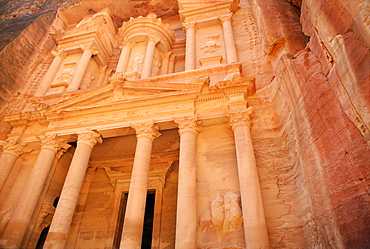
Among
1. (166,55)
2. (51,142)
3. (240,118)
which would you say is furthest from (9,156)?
(166,55)

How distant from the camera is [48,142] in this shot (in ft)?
32.8

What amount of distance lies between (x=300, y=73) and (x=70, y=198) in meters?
7.96

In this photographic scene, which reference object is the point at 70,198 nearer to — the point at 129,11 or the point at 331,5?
the point at 331,5

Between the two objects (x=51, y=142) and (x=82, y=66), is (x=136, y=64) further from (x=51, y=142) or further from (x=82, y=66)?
(x=51, y=142)

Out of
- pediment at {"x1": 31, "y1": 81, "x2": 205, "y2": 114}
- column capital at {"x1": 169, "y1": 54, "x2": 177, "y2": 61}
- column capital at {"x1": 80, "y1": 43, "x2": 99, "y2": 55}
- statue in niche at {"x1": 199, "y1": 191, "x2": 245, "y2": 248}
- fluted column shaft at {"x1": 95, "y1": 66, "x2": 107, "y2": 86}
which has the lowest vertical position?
statue in niche at {"x1": 199, "y1": 191, "x2": 245, "y2": 248}

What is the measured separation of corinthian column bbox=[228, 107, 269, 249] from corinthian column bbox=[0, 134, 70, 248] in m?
6.76

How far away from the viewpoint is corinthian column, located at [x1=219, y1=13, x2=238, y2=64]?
11414 millimetres

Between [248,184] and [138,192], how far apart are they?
3261mm

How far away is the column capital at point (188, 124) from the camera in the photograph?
8.91 meters

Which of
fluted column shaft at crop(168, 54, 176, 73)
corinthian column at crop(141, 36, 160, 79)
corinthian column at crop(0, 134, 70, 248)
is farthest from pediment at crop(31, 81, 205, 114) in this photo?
fluted column shaft at crop(168, 54, 176, 73)

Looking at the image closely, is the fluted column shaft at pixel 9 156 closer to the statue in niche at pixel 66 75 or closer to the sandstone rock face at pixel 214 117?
the sandstone rock face at pixel 214 117

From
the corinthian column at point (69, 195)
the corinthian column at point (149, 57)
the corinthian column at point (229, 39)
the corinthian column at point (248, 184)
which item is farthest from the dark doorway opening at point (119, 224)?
the corinthian column at point (229, 39)

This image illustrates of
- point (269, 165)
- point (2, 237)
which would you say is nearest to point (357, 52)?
point (269, 165)

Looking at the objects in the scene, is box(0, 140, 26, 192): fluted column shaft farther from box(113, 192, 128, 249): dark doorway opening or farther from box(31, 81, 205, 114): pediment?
box(113, 192, 128, 249): dark doorway opening
